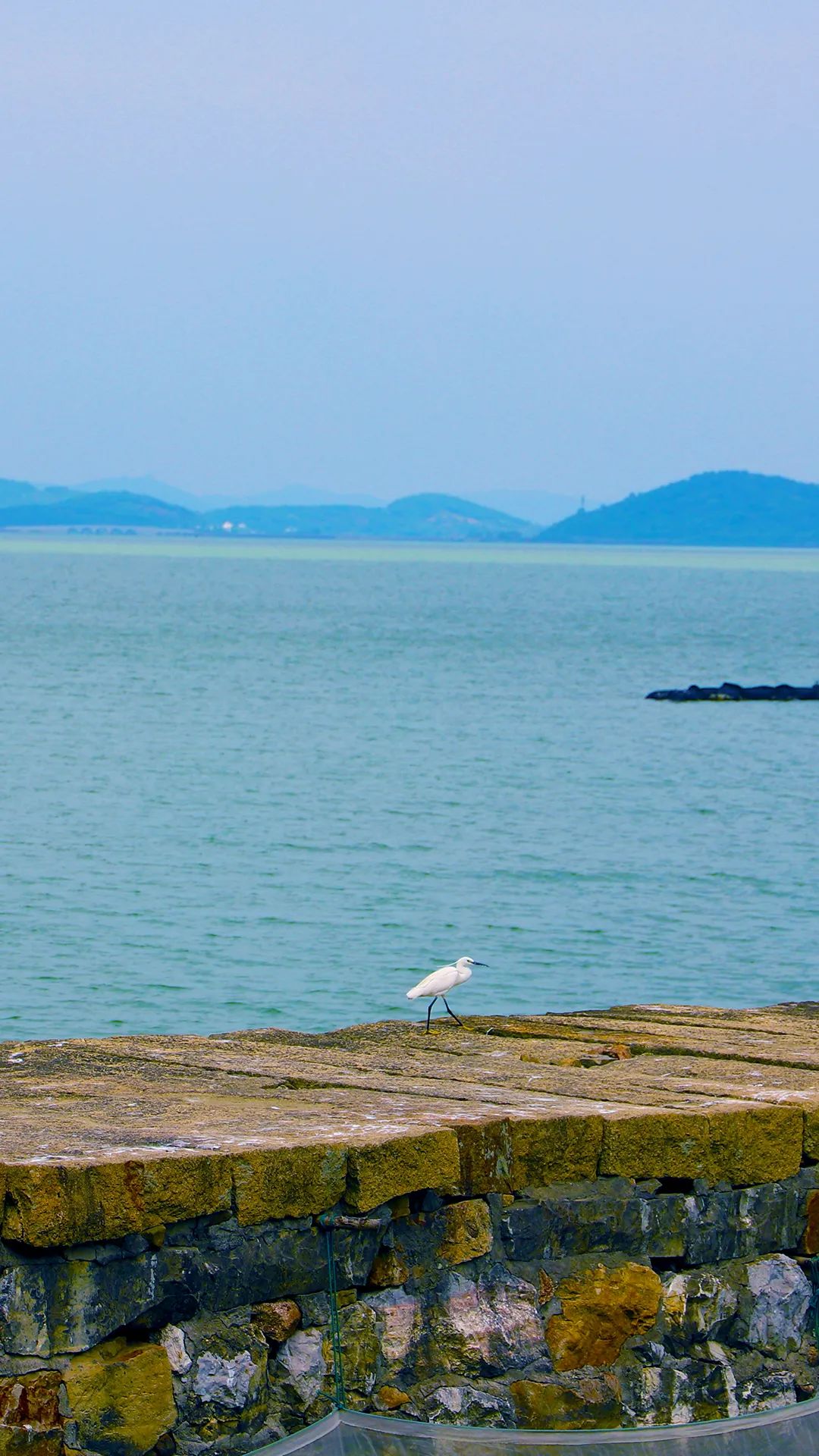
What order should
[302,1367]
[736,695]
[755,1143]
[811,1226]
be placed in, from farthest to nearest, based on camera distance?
[736,695] → [811,1226] → [755,1143] → [302,1367]

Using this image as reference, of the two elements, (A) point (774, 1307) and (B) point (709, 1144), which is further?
(A) point (774, 1307)

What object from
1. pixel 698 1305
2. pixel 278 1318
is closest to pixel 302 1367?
pixel 278 1318

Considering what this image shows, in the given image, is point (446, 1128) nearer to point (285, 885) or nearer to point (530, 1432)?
point (530, 1432)

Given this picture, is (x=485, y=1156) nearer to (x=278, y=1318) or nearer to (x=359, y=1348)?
(x=359, y=1348)

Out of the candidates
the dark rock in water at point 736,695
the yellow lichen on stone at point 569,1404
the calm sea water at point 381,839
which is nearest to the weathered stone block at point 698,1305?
the yellow lichen on stone at point 569,1404

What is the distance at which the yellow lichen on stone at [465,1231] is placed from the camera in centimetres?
691

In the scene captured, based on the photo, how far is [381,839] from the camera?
34531 mm

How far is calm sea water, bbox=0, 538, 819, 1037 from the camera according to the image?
2352cm

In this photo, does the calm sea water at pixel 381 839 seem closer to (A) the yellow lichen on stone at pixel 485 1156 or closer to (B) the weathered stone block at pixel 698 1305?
(B) the weathered stone block at pixel 698 1305

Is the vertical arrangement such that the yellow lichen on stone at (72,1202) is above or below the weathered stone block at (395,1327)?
above

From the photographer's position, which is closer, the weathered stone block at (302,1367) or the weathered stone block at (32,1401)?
the weathered stone block at (32,1401)

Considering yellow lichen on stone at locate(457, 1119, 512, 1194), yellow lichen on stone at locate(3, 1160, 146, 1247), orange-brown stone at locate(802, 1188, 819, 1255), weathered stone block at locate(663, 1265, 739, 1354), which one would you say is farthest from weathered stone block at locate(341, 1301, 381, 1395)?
orange-brown stone at locate(802, 1188, 819, 1255)

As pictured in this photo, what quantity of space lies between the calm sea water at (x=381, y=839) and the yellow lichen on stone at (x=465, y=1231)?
1432cm

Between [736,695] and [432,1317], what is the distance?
63.3 metres
